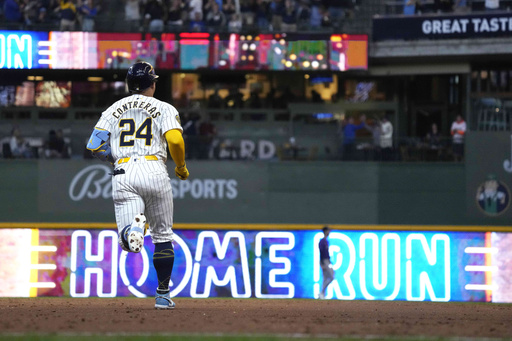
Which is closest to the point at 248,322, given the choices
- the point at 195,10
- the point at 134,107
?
the point at 134,107

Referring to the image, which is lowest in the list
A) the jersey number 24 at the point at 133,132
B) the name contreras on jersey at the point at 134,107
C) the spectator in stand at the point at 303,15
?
the jersey number 24 at the point at 133,132

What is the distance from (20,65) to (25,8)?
1.71 metres

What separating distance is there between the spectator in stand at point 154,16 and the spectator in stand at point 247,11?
2.21 meters

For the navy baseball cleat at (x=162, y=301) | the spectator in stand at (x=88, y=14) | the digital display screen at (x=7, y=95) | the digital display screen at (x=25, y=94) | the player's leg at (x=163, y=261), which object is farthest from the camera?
the digital display screen at (x=7, y=95)

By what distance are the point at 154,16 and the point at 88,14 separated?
6.07 ft

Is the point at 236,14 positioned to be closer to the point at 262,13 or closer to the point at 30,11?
the point at 262,13

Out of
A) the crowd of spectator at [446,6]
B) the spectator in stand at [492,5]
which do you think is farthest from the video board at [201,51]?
the spectator in stand at [492,5]

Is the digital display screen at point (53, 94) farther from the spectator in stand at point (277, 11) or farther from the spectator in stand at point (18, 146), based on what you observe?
the spectator in stand at point (277, 11)

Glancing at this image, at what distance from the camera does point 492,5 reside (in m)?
24.3

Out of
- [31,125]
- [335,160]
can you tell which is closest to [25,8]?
[31,125]

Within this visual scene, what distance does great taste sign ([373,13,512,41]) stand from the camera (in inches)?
948

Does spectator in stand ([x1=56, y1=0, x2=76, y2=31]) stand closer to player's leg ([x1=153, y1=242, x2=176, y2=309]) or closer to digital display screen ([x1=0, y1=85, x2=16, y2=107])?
digital display screen ([x1=0, y1=85, x2=16, y2=107])

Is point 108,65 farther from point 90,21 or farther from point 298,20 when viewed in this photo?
point 298,20

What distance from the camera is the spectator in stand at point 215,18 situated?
2485 centimetres
